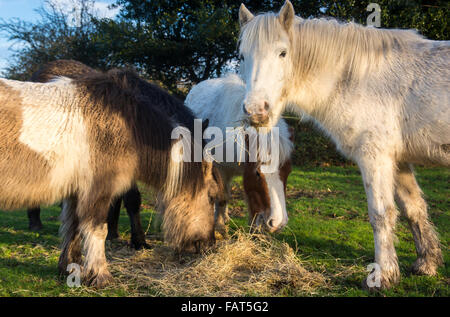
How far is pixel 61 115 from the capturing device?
359 centimetres

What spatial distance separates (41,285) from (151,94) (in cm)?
237

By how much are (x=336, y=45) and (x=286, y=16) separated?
60 centimetres

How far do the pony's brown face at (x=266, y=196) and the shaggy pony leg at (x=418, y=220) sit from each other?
52.3 inches

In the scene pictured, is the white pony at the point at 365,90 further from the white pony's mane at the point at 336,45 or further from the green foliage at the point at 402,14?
the green foliage at the point at 402,14

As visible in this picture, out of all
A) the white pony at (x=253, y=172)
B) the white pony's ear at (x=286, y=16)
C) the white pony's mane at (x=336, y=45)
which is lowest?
the white pony at (x=253, y=172)

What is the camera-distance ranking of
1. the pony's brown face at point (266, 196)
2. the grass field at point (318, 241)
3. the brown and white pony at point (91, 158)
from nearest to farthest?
the brown and white pony at point (91, 158) → the grass field at point (318, 241) → the pony's brown face at point (266, 196)

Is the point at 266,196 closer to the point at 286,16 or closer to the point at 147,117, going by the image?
the point at 147,117

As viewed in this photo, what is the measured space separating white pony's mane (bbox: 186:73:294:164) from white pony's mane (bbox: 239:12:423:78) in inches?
52.7

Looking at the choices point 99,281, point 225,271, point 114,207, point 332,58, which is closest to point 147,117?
point 99,281

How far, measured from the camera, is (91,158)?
3.60 meters

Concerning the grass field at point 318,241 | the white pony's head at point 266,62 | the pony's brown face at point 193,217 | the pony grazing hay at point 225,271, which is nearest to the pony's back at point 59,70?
the grass field at point 318,241

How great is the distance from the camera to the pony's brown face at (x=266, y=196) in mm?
4309
